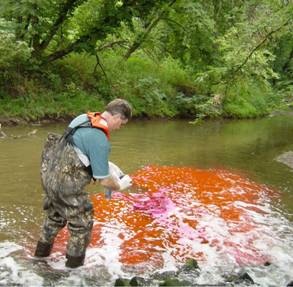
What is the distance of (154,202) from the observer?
31.2ft

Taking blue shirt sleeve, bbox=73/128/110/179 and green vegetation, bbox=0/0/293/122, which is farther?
green vegetation, bbox=0/0/293/122

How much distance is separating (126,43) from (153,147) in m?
9.39

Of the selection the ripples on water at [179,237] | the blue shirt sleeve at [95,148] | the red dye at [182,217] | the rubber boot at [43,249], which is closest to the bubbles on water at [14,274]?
the ripples on water at [179,237]

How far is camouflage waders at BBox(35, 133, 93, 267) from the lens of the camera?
5793 millimetres

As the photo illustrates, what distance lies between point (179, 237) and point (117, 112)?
8.60 feet

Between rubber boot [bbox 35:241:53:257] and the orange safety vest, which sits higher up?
the orange safety vest

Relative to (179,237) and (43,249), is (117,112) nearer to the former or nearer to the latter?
(43,249)

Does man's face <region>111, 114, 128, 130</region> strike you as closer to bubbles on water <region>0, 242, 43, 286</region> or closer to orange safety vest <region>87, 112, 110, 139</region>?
orange safety vest <region>87, 112, 110, 139</region>

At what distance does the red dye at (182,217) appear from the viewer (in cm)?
709

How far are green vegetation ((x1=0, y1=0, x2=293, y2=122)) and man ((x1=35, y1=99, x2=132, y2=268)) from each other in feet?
20.8

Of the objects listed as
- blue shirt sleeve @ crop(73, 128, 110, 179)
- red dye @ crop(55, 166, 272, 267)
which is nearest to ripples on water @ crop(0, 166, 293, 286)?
red dye @ crop(55, 166, 272, 267)

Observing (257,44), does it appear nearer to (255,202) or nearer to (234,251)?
(255,202)

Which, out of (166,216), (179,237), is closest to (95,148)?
(179,237)

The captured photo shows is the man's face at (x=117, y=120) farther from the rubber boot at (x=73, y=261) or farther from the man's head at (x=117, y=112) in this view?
the rubber boot at (x=73, y=261)
